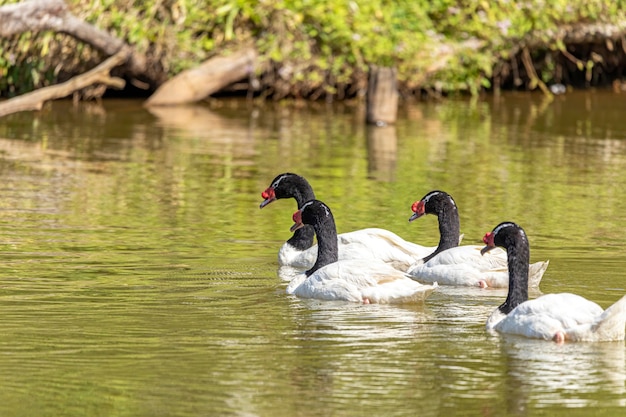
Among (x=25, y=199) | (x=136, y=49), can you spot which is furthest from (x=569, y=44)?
(x=25, y=199)

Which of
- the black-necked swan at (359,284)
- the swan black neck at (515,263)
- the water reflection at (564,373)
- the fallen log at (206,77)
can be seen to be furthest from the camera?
the fallen log at (206,77)

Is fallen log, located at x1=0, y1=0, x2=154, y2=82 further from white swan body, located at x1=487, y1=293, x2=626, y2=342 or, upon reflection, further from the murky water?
white swan body, located at x1=487, y1=293, x2=626, y2=342

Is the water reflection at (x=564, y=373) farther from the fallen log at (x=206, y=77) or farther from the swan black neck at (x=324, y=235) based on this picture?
the fallen log at (x=206, y=77)

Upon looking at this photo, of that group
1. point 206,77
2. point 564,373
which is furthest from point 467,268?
point 206,77

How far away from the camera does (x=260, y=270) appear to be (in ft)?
42.9

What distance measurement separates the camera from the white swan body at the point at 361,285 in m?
11.4

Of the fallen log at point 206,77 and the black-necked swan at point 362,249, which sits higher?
the fallen log at point 206,77

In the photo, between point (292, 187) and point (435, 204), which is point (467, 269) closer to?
point (435, 204)

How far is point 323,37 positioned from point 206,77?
2379 mm

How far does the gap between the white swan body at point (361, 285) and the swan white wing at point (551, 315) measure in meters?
1.18

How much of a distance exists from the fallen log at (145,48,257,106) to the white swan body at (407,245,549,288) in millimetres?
16134

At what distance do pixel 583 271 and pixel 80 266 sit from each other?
4.39 m

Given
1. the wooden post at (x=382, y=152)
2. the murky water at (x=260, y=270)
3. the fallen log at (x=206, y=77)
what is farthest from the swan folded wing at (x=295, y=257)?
the fallen log at (x=206, y=77)

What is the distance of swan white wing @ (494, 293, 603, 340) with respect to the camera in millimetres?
9992
